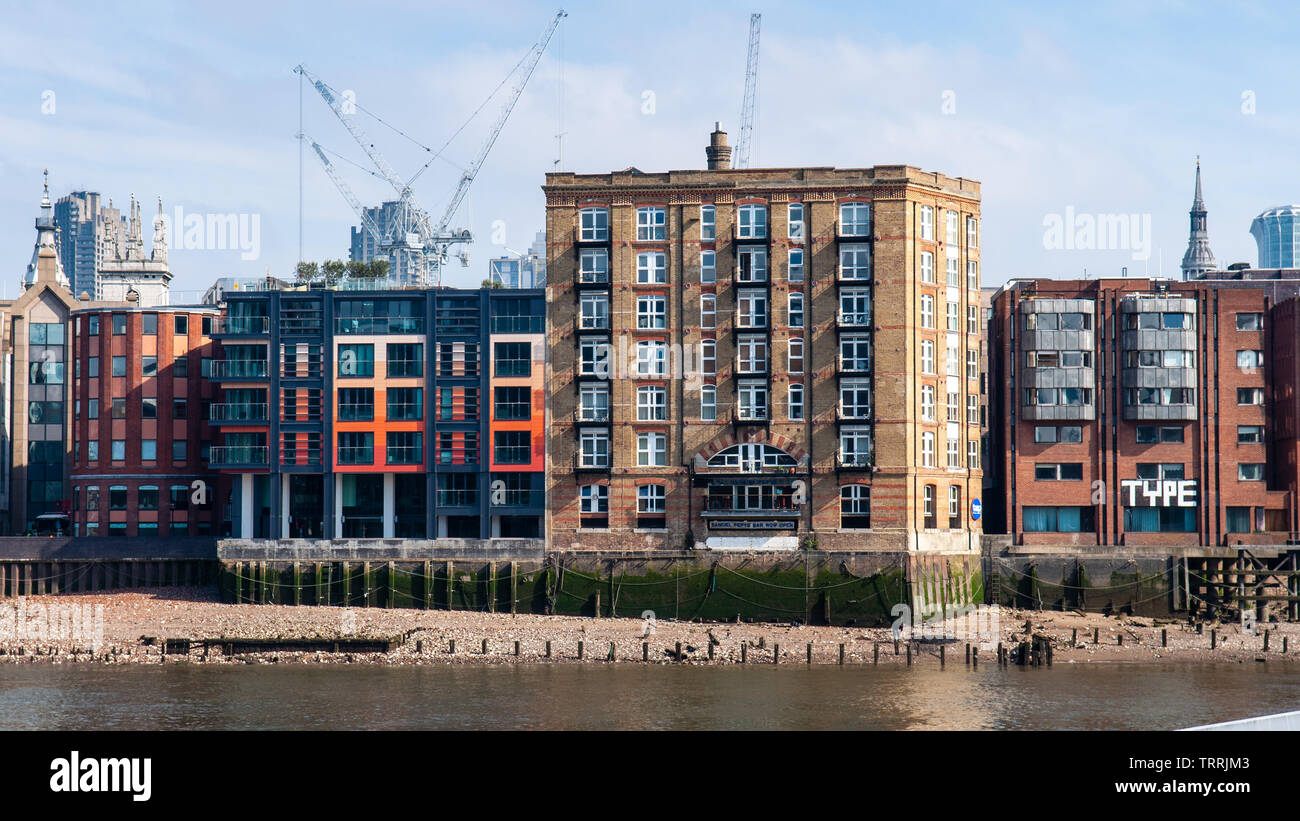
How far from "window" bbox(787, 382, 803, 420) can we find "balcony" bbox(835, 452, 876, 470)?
13.2 feet

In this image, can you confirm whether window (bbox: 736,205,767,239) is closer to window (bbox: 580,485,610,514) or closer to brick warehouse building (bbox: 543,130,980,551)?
brick warehouse building (bbox: 543,130,980,551)

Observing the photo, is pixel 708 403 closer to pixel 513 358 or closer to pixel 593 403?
pixel 593 403

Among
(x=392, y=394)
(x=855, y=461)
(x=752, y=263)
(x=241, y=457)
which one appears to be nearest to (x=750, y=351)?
(x=752, y=263)

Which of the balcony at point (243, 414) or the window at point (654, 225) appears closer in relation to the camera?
the window at point (654, 225)

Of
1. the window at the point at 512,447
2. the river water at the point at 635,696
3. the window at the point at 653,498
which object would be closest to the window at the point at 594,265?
the window at the point at 512,447

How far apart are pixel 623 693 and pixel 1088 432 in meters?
49.4

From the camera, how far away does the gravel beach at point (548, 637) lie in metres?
85.2

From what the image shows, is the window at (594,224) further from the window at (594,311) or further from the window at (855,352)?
the window at (855,352)

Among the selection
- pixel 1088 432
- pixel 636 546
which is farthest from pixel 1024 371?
pixel 636 546

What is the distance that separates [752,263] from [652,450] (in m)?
15.3

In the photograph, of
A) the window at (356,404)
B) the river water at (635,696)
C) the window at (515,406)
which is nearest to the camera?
the river water at (635,696)

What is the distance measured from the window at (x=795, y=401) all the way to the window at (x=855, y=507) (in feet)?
20.1
